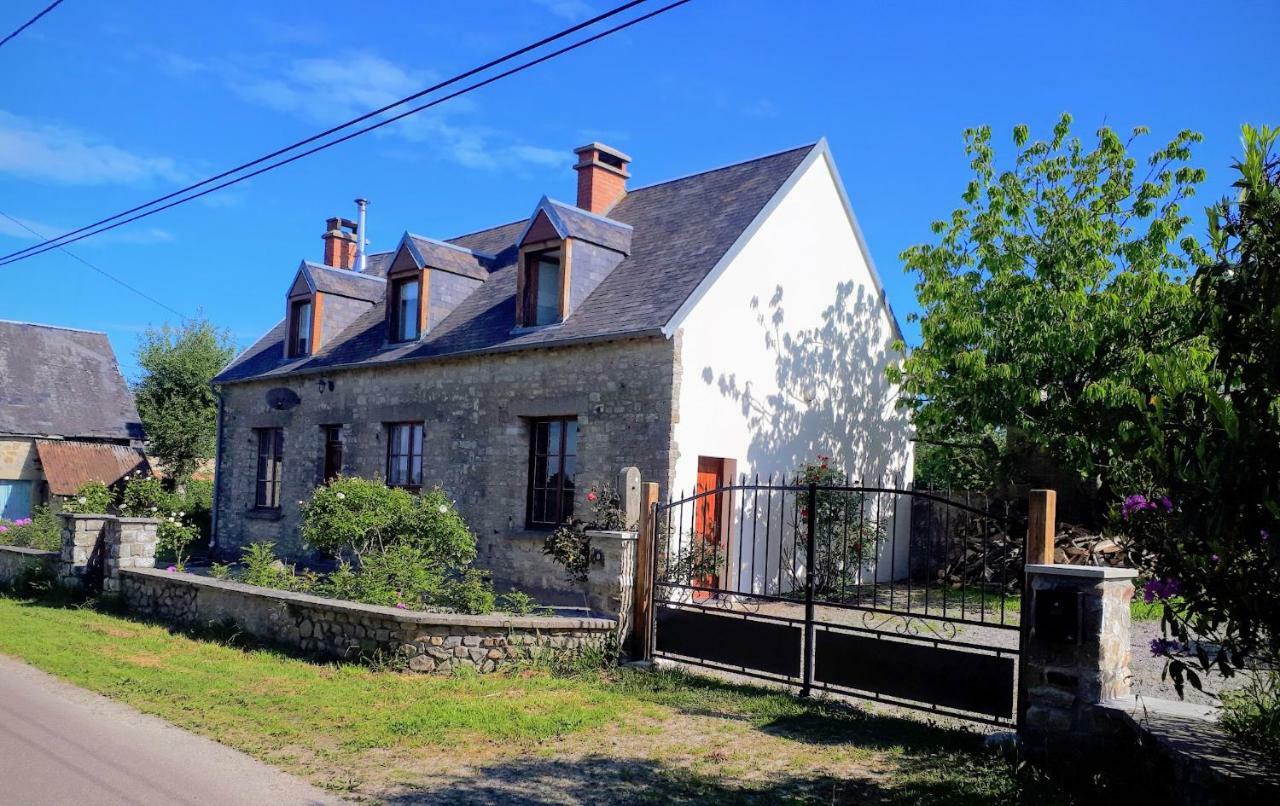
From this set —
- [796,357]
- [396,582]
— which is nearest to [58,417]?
[396,582]

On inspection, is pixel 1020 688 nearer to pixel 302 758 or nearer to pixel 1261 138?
pixel 1261 138

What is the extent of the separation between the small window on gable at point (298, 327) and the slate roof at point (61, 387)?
8.76 metres

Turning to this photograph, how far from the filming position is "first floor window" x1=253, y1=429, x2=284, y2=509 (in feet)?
61.6

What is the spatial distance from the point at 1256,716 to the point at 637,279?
32.7ft

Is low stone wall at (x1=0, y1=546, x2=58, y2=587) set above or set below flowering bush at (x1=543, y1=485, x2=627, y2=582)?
below

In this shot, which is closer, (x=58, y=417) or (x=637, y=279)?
(x=637, y=279)

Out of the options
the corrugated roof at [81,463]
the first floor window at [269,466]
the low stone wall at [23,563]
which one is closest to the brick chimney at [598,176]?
the first floor window at [269,466]

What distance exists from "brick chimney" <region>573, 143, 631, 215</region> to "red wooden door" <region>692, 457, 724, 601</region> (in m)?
5.85

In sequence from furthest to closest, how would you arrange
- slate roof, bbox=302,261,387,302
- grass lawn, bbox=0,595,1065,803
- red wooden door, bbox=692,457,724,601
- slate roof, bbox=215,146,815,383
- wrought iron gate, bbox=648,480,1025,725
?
1. slate roof, bbox=302,261,387,302
2. slate roof, bbox=215,146,815,383
3. red wooden door, bbox=692,457,724,601
4. wrought iron gate, bbox=648,480,1025,725
5. grass lawn, bbox=0,595,1065,803

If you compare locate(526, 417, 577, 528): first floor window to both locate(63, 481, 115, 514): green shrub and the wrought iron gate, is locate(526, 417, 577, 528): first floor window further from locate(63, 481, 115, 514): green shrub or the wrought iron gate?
locate(63, 481, 115, 514): green shrub

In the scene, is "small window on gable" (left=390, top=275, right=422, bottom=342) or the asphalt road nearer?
the asphalt road

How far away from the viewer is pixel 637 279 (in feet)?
44.9

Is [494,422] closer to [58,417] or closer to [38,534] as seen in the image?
[38,534]

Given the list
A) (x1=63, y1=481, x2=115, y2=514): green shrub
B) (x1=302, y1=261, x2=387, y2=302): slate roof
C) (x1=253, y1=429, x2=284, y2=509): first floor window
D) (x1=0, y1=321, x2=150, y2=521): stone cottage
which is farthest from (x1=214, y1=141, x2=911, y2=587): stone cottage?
(x1=0, y1=321, x2=150, y2=521): stone cottage
